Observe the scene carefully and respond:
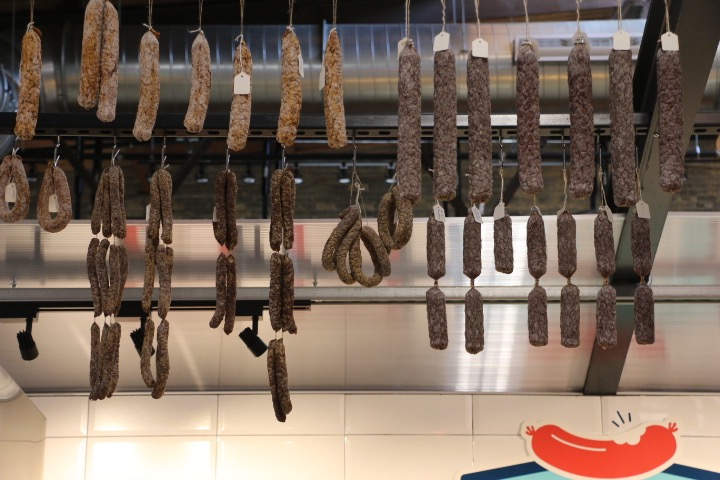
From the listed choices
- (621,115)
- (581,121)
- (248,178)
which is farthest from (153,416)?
(621,115)

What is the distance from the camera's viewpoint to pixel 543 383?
8000 millimetres

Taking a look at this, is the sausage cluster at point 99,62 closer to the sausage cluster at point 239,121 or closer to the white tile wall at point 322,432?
the sausage cluster at point 239,121

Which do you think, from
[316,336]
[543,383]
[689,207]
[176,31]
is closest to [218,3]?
[176,31]

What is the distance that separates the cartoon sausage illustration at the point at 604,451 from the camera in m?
7.68

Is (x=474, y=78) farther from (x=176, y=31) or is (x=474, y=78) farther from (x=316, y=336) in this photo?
(x=316, y=336)

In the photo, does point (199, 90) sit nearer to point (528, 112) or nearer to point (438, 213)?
point (438, 213)

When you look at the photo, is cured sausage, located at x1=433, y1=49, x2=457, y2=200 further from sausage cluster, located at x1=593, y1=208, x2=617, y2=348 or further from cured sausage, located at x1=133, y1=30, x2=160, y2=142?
cured sausage, located at x1=133, y1=30, x2=160, y2=142

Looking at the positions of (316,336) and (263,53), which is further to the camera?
(316,336)

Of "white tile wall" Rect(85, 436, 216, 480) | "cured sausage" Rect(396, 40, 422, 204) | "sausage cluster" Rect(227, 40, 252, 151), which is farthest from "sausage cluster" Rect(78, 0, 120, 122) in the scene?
"white tile wall" Rect(85, 436, 216, 480)

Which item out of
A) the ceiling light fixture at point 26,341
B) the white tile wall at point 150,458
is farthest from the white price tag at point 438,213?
the white tile wall at point 150,458

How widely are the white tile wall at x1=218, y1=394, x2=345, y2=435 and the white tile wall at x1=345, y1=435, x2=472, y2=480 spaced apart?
246 mm

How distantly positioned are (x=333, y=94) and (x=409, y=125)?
0.40 metres

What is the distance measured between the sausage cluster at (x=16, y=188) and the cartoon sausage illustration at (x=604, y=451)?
16.4ft

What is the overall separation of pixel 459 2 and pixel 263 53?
2.28 meters
